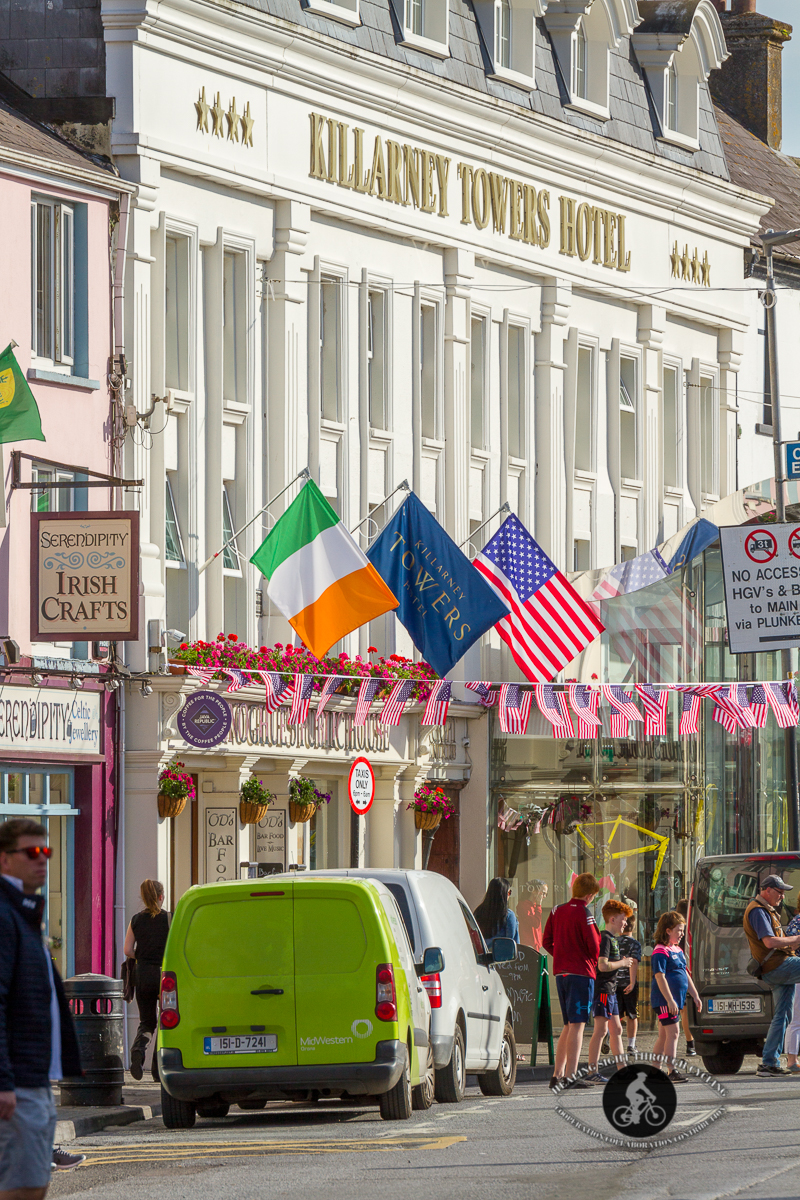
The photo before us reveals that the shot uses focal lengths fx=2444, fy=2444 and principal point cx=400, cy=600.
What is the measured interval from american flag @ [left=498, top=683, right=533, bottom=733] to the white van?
928cm

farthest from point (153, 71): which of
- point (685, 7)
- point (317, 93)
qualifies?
point (685, 7)

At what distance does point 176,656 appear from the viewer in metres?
24.9

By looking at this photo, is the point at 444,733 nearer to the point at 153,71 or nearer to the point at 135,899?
the point at 135,899

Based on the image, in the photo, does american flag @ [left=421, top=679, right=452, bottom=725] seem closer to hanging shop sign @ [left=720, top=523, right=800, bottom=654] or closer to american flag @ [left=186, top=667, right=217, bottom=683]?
hanging shop sign @ [left=720, top=523, right=800, bottom=654]

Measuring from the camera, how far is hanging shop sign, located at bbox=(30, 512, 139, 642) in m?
22.1

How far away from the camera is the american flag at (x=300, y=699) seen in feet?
85.3

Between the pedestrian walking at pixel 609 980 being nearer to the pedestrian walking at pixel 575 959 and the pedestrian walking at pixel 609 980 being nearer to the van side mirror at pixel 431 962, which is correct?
the pedestrian walking at pixel 575 959

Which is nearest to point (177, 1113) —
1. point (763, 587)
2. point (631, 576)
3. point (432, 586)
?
point (432, 586)

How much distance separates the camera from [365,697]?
27.5 metres

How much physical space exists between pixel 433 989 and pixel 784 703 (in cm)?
1316

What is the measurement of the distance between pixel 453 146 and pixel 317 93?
3001 millimetres

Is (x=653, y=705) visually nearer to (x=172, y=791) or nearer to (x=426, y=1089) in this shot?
(x=172, y=791)

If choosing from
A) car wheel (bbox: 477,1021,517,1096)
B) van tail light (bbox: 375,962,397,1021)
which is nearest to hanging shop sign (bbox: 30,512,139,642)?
car wheel (bbox: 477,1021,517,1096)

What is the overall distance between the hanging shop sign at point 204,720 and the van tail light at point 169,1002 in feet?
27.4
